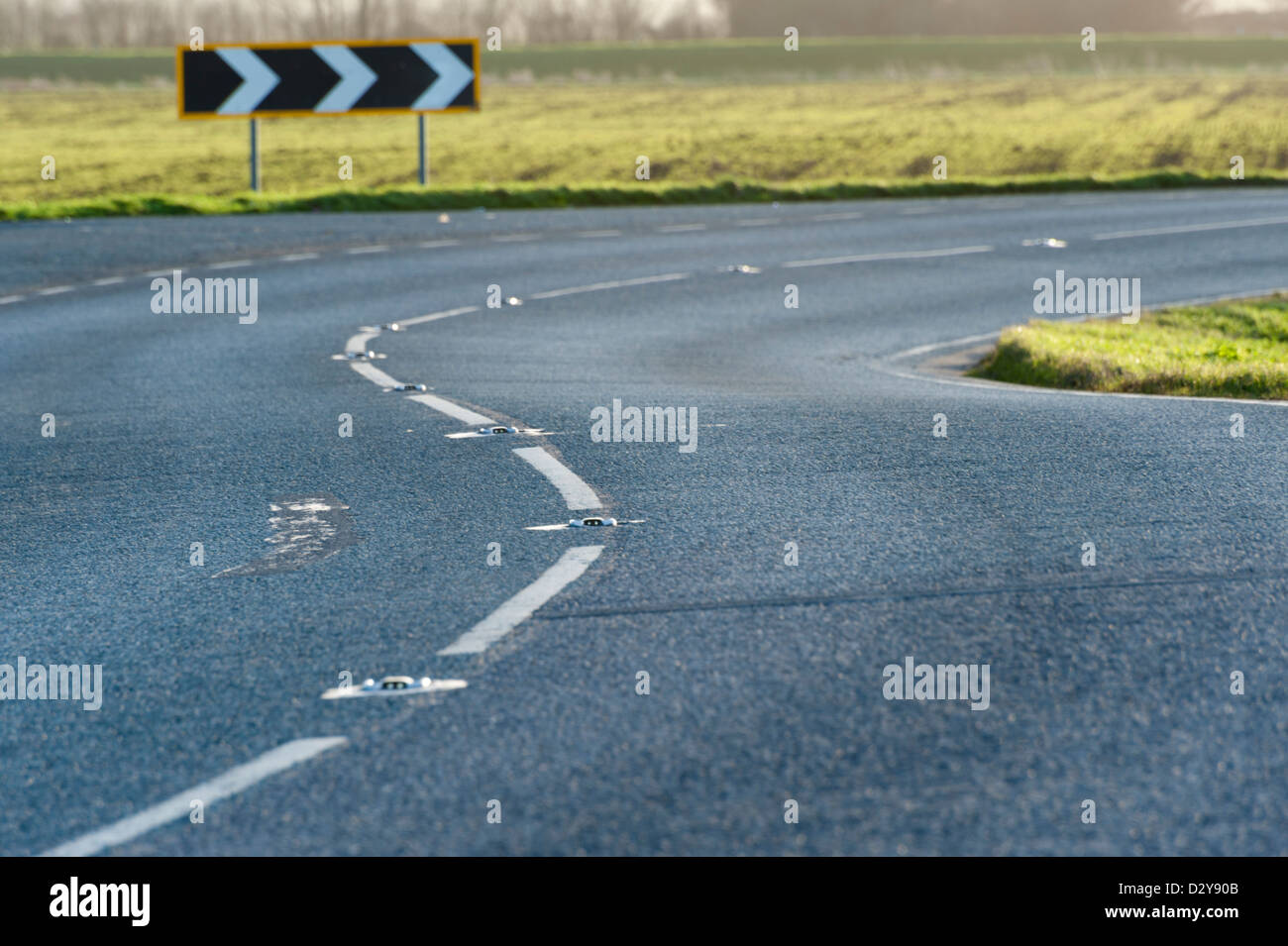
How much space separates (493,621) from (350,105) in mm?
23629

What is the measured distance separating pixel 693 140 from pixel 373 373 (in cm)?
4292

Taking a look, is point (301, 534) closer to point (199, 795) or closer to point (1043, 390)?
point (199, 795)

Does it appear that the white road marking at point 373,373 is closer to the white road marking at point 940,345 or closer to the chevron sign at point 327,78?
the white road marking at point 940,345

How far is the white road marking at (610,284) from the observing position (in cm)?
1697

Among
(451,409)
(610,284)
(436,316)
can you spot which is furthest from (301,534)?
(610,284)

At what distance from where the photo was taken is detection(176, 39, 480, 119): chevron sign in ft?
89.4

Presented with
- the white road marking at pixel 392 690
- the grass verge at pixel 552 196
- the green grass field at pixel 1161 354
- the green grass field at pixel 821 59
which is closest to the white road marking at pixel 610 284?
the green grass field at pixel 1161 354

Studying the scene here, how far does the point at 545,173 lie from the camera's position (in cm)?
4275

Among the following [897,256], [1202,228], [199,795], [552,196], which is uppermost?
[552,196]

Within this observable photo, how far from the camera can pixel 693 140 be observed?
174ft

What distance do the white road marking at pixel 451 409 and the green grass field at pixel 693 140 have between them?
17.6 meters
